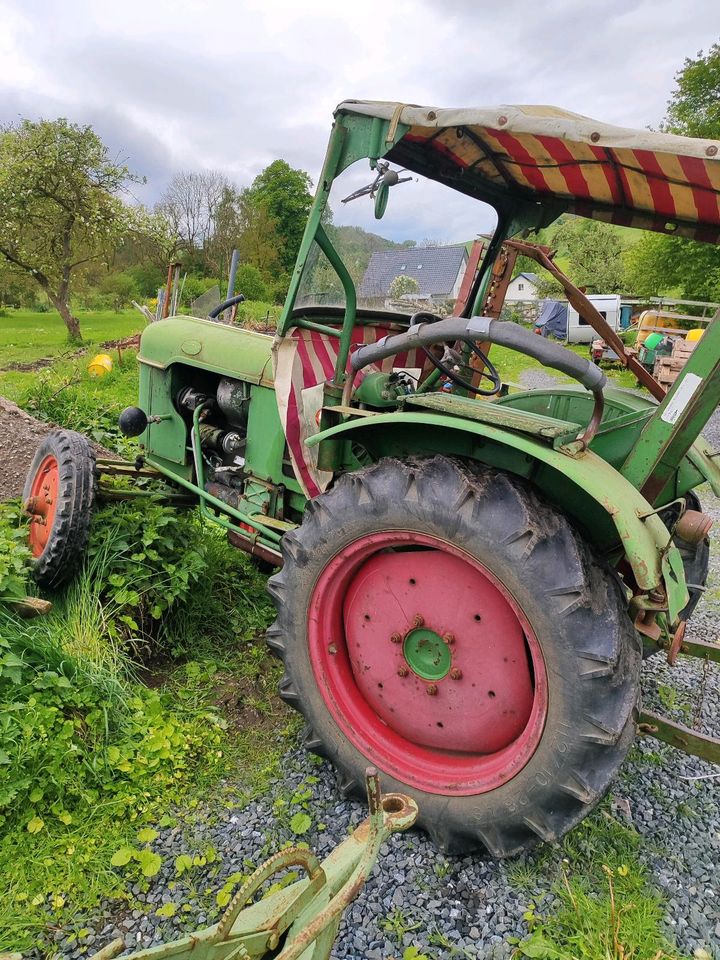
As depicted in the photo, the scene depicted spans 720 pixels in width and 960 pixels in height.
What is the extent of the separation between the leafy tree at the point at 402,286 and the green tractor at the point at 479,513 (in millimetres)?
105

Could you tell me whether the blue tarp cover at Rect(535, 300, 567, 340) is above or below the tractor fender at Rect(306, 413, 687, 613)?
above

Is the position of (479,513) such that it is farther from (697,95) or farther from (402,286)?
(697,95)

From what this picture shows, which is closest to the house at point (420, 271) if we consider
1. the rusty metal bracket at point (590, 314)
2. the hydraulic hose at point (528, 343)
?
the rusty metal bracket at point (590, 314)

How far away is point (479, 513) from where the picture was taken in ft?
5.73

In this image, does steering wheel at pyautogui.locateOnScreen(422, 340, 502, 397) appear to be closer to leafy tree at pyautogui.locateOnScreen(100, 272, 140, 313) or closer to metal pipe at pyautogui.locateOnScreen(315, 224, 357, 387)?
metal pipe at pyautogui.locateOnScreen(315, 224, 357, 387)

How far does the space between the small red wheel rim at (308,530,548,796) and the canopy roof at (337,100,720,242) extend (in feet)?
3.91

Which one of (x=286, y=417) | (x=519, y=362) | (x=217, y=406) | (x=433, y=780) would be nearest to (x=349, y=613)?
(x=433, y=780)

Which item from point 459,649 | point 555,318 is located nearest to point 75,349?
point 459,649

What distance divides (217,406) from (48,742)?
189 cm

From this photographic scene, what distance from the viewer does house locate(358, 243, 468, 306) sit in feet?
8.56

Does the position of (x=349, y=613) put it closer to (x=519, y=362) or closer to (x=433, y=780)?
(x=433, y=780)

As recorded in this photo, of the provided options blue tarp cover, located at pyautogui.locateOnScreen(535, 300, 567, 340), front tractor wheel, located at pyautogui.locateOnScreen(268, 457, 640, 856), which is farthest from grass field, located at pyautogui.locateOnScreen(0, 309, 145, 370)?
blue tarp cover, located at pyautogui.locateOnScreen(535, 300, 567, 340)

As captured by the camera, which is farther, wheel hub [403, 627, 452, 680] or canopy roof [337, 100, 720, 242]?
wheel hub [403, 627, 452, 680]

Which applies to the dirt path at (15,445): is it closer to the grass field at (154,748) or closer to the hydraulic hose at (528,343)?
the grass field at (154,748)
